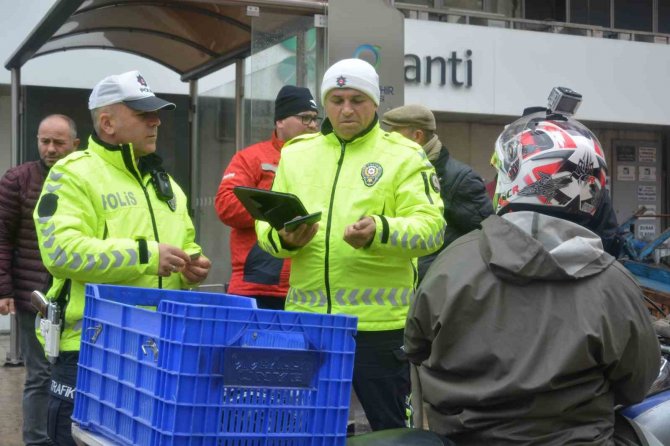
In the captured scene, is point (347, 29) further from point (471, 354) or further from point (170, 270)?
point (471, 354)

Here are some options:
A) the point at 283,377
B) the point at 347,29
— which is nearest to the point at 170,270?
the point at 283,377

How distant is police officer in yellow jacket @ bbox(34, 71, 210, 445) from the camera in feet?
12.8

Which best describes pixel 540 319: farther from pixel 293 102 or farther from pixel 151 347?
pixel 293 102

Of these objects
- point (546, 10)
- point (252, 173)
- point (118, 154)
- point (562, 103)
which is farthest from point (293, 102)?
point (546, 10)

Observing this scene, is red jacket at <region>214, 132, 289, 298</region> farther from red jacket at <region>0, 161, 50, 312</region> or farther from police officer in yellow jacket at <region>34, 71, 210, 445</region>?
red jacket at <region>0, 161, 50, 312</region>

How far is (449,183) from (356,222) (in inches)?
79.7

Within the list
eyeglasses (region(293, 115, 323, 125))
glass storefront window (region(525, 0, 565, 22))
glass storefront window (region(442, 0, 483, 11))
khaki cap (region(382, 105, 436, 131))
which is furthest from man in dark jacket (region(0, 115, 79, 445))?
glass storefront window (region(525, 0, 565, 22))

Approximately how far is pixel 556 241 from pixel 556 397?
0.39 meters

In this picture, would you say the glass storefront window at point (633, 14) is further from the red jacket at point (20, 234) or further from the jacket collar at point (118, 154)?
the jacket collar at point (118, 154)

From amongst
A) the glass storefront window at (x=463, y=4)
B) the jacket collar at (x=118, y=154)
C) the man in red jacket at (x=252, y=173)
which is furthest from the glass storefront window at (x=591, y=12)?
the jacket collar at (x=118, y=154)

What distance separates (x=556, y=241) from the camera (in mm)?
2719

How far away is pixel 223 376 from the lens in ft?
8.56

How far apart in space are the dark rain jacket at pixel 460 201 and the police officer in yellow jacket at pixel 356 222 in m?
1.54

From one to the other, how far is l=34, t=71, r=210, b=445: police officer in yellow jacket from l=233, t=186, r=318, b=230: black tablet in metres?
0.36
